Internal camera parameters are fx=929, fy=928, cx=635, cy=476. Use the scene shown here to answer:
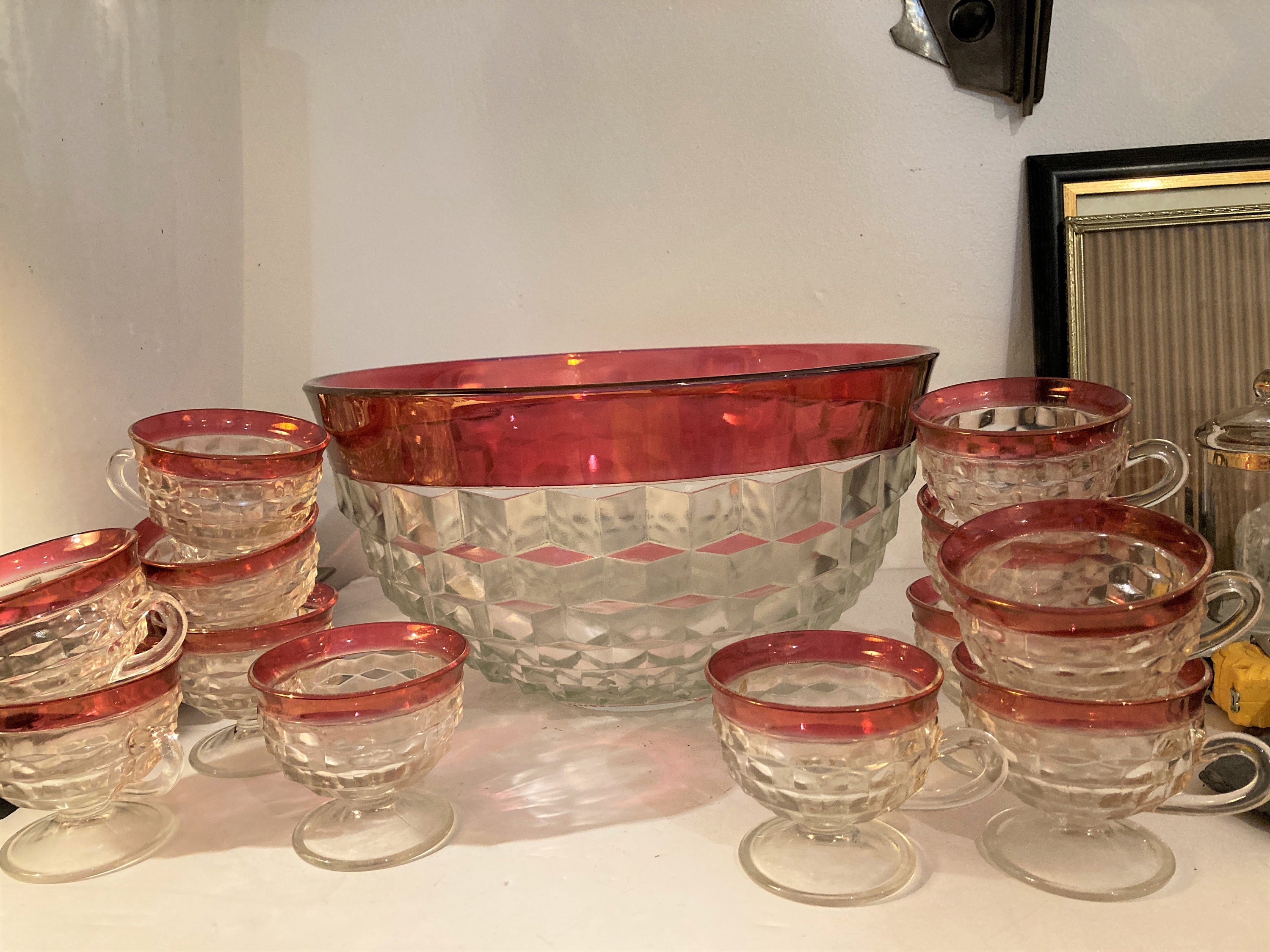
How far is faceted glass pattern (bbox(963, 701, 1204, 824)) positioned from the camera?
0.40m

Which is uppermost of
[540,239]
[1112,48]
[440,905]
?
[1112,48]

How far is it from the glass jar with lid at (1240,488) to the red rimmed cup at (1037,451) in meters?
0.09

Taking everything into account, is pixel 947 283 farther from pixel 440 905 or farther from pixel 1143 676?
pixel 440 905

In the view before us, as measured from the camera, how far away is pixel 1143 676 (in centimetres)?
41

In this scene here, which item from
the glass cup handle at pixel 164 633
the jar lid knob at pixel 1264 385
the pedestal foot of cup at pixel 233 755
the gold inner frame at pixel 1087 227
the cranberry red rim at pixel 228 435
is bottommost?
the pedestal foot of cup at pixel 233 755

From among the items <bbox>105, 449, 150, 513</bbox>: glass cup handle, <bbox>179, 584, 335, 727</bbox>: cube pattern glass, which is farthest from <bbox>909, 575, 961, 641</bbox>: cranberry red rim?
<bbox>105, 449, 150, 513</bbox>: glass cup handle

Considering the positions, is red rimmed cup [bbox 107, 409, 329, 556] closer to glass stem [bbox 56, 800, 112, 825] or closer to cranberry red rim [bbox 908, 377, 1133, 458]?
glass stem [bbox 56, 800, 112, 825]

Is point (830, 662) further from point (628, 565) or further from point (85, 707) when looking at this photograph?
point (85, 707)

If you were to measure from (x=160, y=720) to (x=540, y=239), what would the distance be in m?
0.61

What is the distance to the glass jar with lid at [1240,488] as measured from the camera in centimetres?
59

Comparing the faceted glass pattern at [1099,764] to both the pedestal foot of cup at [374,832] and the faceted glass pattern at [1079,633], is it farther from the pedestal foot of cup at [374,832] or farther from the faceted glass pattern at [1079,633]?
the pedestal foot of cup at [374,832]

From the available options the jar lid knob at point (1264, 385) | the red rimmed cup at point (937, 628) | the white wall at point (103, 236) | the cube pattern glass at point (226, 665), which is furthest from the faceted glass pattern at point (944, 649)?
the white wall at point (103, 236)

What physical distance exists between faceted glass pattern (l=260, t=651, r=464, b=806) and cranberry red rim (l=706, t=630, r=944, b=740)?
0.15 metres

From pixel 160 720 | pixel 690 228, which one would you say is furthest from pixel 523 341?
pixel 160 720
